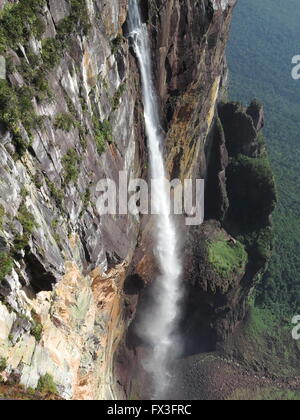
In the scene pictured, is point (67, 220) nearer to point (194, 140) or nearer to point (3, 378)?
point (3, 378)

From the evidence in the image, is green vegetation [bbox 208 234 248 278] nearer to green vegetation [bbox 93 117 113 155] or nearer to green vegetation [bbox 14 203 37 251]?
green vegetation [bbox 93 117 113 155]

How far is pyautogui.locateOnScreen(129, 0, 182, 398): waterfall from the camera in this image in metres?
30.2

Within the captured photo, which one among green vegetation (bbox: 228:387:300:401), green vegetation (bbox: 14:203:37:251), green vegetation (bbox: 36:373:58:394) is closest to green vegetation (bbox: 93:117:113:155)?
green vegetation (bbox: 14:203:37:251)

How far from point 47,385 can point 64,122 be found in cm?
Result: 943

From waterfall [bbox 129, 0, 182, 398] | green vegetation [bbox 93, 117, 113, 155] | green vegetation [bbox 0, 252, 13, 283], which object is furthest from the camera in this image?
waterfall [bbox 129, 0, 182, 398]

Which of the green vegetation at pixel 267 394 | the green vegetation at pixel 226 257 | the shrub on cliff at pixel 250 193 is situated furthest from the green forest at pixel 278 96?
the green vegetation at pixel 226 257

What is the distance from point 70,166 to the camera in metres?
19.2

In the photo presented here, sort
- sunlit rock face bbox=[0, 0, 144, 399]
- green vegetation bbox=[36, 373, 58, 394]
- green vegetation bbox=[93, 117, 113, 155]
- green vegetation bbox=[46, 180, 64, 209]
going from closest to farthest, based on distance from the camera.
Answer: sunlit rock face bbox=[0, 0, 144, 399], green vegetation bbox=[36, 373, 58, 394], green vegetation bbox=[46, 180, 64, 209], green vegetation bbox=[93, 117, 113, 155]

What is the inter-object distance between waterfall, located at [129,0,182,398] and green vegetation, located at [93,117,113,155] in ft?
20.9

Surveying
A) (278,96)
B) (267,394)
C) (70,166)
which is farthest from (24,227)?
(278,96)

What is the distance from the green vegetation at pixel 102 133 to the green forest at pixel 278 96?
3051cm

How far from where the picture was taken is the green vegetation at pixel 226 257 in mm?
38031

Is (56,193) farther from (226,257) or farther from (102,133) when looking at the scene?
(226,257)
